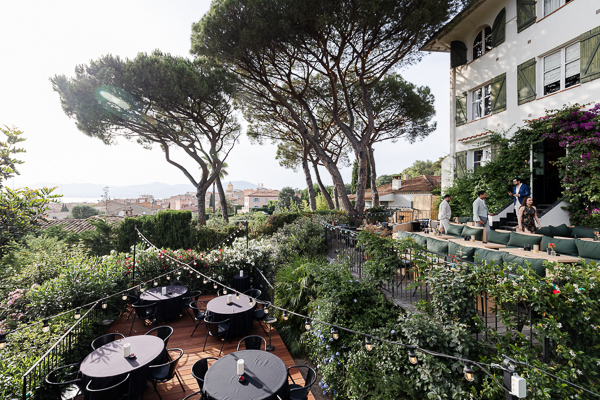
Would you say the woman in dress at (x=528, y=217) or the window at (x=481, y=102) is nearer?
the woman in dress at (x=528, y=217)

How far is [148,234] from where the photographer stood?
14.2 meters

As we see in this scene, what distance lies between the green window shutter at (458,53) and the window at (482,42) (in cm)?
43

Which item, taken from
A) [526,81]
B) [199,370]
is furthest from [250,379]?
[526,81]

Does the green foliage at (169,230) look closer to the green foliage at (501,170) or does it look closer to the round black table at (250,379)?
the round black table at (250,379)

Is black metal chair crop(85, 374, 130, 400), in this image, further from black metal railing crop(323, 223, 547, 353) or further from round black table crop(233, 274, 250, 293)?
black metal railing crop(323, 223, 547, 353)

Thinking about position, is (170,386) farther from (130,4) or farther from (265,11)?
(265,11)

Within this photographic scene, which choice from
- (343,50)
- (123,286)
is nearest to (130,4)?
(123,286)

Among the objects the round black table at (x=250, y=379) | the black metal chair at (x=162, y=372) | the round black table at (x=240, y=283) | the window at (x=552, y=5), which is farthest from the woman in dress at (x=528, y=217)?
the black metal chair at (x=162, y=372)

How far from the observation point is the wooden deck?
4.68m

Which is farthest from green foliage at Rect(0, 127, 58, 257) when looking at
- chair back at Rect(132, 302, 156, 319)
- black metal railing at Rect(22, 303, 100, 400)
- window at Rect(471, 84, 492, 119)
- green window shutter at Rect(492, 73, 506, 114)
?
window at Rect(471, 84, 492, 119)

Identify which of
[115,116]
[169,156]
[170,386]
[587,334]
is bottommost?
[170,386]

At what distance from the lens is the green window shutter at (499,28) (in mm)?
11273

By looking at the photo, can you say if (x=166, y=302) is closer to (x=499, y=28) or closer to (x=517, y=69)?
(x=517, y=69)

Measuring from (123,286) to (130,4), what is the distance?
7.57m
